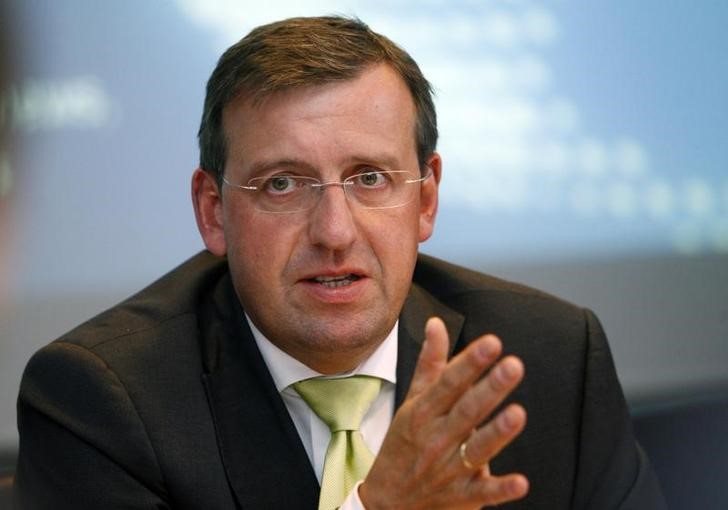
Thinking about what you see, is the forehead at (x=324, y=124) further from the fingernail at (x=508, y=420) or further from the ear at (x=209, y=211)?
the fingernail at (x=508, y=420)

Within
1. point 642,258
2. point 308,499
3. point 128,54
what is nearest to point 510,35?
point 642,258

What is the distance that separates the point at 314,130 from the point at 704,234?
2.21 metres

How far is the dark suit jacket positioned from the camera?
2.29 m

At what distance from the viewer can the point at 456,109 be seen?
3889mm

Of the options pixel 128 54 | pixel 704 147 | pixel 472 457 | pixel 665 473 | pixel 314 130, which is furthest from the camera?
pixel 704 147

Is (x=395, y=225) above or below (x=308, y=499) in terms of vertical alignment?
above

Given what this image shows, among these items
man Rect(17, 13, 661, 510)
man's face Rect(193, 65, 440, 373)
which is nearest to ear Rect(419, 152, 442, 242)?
man Rect(17, 13, 661, 510)

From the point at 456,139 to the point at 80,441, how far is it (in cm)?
194

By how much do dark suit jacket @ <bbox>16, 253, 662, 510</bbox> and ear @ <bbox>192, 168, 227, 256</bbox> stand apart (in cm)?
11

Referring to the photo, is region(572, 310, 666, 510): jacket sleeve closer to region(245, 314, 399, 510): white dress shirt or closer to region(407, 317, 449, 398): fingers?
region(245, 314, 399, 510): white dress shirt

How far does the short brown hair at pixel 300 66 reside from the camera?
240cm

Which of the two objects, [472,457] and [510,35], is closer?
[472,457]

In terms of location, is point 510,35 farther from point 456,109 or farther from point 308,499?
point 308,499

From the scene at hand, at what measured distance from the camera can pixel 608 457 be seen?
2572 mm
